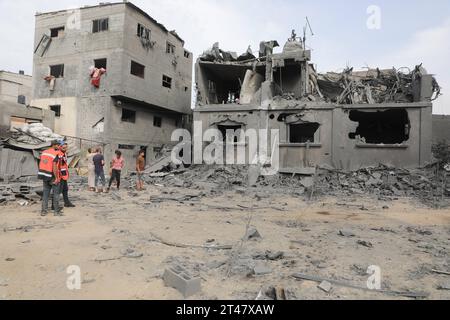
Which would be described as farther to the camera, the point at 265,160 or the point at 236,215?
the point at 265,160

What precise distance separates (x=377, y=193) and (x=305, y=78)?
8.00 meters

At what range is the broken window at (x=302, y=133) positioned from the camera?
57.7 feet

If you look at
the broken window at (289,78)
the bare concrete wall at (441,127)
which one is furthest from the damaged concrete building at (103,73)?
the bare concrete wall at (441,127)

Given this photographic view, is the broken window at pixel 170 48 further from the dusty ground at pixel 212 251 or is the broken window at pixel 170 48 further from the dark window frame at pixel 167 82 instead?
the dusty ground at pixel 212 251

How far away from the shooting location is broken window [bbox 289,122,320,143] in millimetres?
17594

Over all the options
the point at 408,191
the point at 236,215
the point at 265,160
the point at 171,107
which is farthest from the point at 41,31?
the point at 408,191

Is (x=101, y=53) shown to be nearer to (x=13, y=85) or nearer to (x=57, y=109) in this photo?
(x=57, y=109)

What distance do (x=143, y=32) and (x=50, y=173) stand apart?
17.5 m

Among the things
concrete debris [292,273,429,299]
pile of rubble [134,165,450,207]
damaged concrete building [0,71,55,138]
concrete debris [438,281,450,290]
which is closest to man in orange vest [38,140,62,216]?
concrete debris [292,273,429,299]

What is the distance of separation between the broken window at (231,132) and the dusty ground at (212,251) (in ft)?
27.2

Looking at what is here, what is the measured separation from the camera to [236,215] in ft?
27.5

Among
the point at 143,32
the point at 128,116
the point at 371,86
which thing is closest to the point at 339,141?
the point at 371,86

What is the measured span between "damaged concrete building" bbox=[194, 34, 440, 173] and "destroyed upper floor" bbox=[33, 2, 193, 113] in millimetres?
4901
